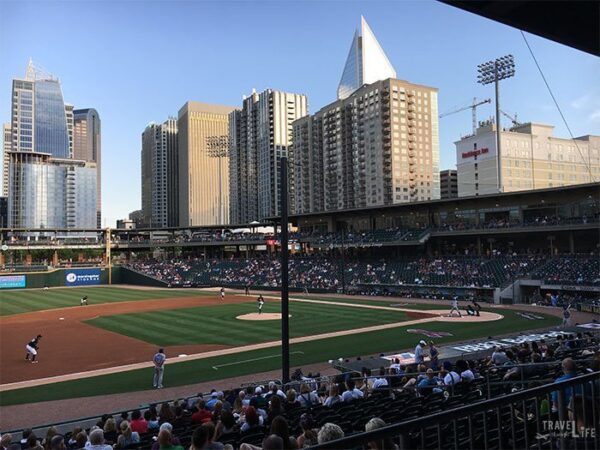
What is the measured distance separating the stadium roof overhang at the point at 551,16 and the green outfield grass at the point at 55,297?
5231 centimetres

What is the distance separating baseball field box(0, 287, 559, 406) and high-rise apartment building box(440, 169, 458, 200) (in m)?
136

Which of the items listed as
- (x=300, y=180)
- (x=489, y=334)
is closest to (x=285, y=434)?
(x=489, y=334)

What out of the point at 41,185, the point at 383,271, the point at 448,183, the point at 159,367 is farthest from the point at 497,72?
the point at 41,185

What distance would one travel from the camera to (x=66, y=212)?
19150 centimetres

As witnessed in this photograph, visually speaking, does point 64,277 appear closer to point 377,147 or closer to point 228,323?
point 228,323

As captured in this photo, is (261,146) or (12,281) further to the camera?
(261,146)

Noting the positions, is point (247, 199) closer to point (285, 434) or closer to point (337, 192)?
point (337, 192)

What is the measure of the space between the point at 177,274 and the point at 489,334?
6032 centimetres

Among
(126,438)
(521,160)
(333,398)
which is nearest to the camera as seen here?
(126,438)

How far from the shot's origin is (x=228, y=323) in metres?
37.3

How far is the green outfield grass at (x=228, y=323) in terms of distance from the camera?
32.1m

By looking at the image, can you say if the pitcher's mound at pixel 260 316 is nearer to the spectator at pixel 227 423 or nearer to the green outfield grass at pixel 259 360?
the green outfield grass at pixel 259 360

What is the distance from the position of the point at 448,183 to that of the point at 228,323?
6110 inches

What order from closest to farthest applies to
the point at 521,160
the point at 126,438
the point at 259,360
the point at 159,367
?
the point at 126,438
the point at 159,367
the point at 259,360
the point at 521,160
